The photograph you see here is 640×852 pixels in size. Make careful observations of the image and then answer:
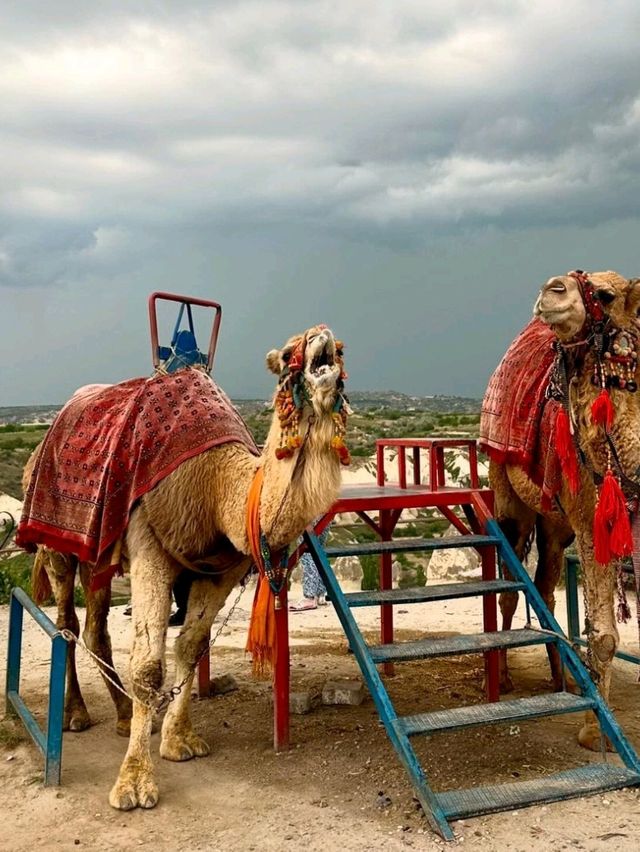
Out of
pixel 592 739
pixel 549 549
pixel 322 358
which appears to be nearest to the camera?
pixel 322 358

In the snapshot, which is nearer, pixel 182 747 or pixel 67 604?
pixel 182 747

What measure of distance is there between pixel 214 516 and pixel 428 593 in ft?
4.83

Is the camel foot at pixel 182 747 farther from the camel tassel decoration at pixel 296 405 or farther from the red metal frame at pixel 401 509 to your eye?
the camel tassel decoration at pixel 296 405

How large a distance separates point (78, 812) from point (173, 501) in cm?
169

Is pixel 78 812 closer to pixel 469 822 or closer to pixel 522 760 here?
pixel 469 822

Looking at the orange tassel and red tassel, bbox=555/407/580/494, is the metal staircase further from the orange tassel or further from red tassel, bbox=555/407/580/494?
red tassel, bbox=555/407/580/494

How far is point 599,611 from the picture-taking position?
5.08m

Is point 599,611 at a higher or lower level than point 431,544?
lower

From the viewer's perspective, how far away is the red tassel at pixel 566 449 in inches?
189

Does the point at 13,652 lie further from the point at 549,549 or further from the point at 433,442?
the point at 549,549

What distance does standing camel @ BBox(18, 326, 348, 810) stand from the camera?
171 inches

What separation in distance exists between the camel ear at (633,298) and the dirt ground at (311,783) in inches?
98.9

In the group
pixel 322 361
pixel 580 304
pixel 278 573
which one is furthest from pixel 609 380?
pixel 278 573

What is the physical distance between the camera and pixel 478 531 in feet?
21.1
